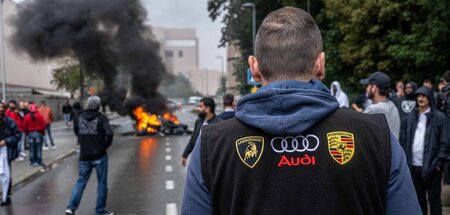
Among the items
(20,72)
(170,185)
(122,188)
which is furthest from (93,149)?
(20,72)

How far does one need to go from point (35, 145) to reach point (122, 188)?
423 cm

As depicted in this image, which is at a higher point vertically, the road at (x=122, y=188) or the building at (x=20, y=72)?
the building at (x=20, y=72)

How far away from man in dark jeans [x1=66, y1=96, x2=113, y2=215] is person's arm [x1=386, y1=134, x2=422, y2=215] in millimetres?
5740

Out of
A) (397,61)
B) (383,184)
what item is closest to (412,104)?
(383,184)

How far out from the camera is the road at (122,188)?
24.4 feet

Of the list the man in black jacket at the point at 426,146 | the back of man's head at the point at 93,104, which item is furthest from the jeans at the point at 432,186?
the back of man's head at the point at 93,104

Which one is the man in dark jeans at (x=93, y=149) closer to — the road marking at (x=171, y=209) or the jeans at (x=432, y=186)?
the road marking at (x=171, y=209)

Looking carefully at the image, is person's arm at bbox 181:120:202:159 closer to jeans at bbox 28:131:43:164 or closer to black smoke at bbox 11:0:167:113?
jeans at bbox 28:131:43:164

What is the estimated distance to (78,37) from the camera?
27.4 metres

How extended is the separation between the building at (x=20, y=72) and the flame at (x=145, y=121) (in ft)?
26.5

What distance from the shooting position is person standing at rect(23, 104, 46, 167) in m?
12.2

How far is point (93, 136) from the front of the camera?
267 inches

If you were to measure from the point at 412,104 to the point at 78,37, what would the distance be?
24207 millimetres

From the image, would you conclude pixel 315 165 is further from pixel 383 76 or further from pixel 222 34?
pixel 222 34
